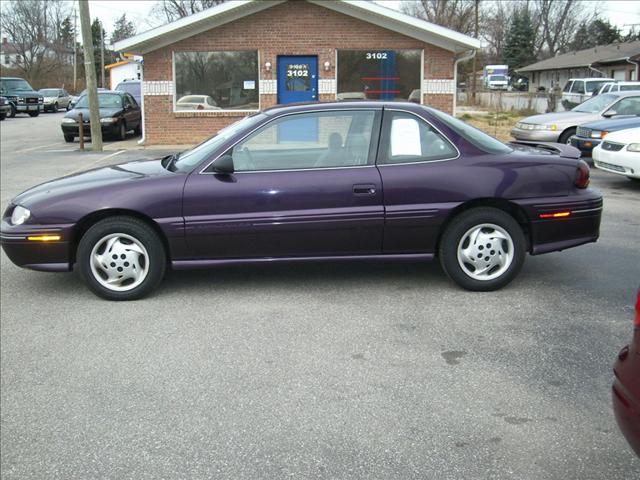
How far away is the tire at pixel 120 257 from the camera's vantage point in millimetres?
5438

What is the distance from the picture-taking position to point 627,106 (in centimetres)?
1553

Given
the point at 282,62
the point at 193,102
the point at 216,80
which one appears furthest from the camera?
the point at 193,102

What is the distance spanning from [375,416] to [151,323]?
2129mm

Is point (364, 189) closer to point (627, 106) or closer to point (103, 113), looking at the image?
point (627, 106)

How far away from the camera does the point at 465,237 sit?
5539mm

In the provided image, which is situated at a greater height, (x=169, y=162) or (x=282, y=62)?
(x=282, y=62)

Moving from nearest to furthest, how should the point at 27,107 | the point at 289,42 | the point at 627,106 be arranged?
1. the point at 627,106
2. the point at 289,42
3. the point at 27,107

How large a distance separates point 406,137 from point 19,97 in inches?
1479

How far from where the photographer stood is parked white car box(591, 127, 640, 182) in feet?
34.5

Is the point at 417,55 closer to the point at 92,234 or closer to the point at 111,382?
the point at 92,234

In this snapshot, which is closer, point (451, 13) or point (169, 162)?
point (169, 162)

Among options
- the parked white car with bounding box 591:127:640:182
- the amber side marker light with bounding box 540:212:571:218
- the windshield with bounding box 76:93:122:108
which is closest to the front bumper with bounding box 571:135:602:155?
the parked white car with bounding box 591:127:640:182

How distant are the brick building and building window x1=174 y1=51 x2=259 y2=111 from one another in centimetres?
3

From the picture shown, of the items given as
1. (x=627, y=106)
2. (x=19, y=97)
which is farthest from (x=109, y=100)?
(x=19, y=97)
